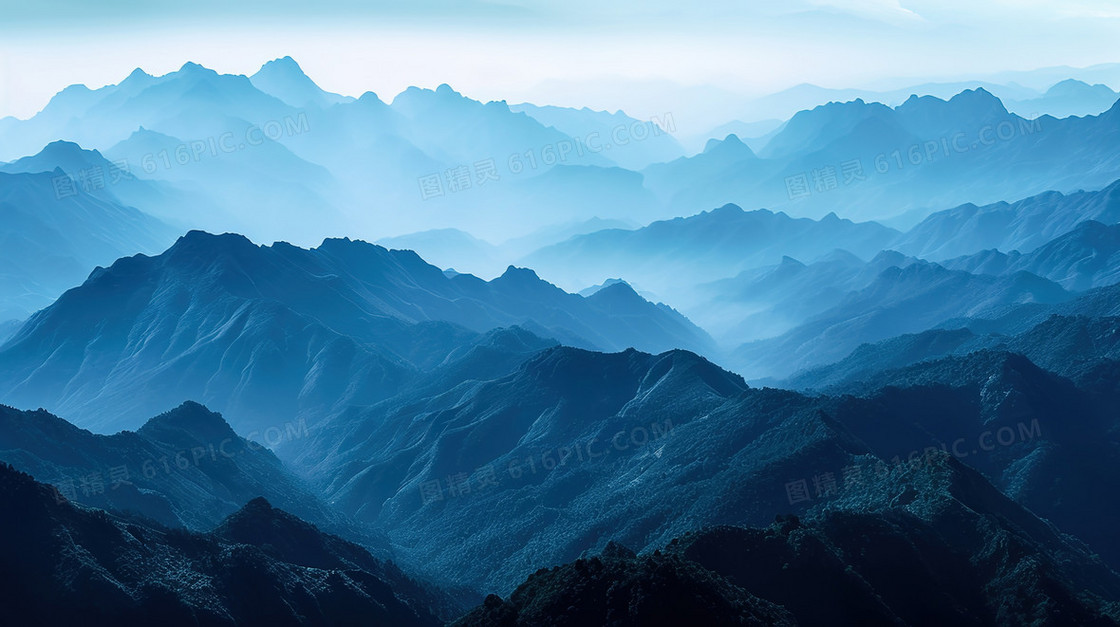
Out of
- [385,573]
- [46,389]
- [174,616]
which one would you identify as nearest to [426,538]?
[385,573]

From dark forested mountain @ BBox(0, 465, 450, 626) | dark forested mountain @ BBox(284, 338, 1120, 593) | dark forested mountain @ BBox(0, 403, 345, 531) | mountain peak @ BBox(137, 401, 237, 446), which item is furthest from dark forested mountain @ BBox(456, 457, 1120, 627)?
mountain peak @ BBox(137, 401, 237, 446)

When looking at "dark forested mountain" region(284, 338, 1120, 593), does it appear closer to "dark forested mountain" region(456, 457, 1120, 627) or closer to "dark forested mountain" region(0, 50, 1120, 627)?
"dark forested mountain" region(0, 50, 1120, 627)

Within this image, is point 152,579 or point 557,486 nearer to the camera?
point 152,579

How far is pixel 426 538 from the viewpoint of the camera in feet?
404

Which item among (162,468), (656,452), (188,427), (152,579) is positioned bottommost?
(656,452)

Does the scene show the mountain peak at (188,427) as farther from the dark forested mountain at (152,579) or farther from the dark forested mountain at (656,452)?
the dark forested mountain at (152,579)

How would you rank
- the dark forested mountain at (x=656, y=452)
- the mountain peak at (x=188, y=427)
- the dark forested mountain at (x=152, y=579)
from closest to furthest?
1. the dark forested mountain at (x=152, y=579)
2. the dark forested mountain at (x=656, y=452)
3. the mountain peak at (x=188, y=427)

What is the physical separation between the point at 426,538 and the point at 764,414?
40911 millimetres

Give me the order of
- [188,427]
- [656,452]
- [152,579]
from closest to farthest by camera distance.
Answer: [152,579] < [656,452] < [188,427]

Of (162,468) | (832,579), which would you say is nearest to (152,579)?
(832,579)

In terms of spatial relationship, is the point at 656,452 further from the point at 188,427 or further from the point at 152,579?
the point at 152,579

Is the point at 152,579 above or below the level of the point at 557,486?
above

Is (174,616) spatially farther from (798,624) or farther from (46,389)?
(46,389)

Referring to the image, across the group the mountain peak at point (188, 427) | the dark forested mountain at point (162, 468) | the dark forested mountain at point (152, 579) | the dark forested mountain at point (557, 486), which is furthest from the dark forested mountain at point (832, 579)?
the mountain peak at point (188, 427)
